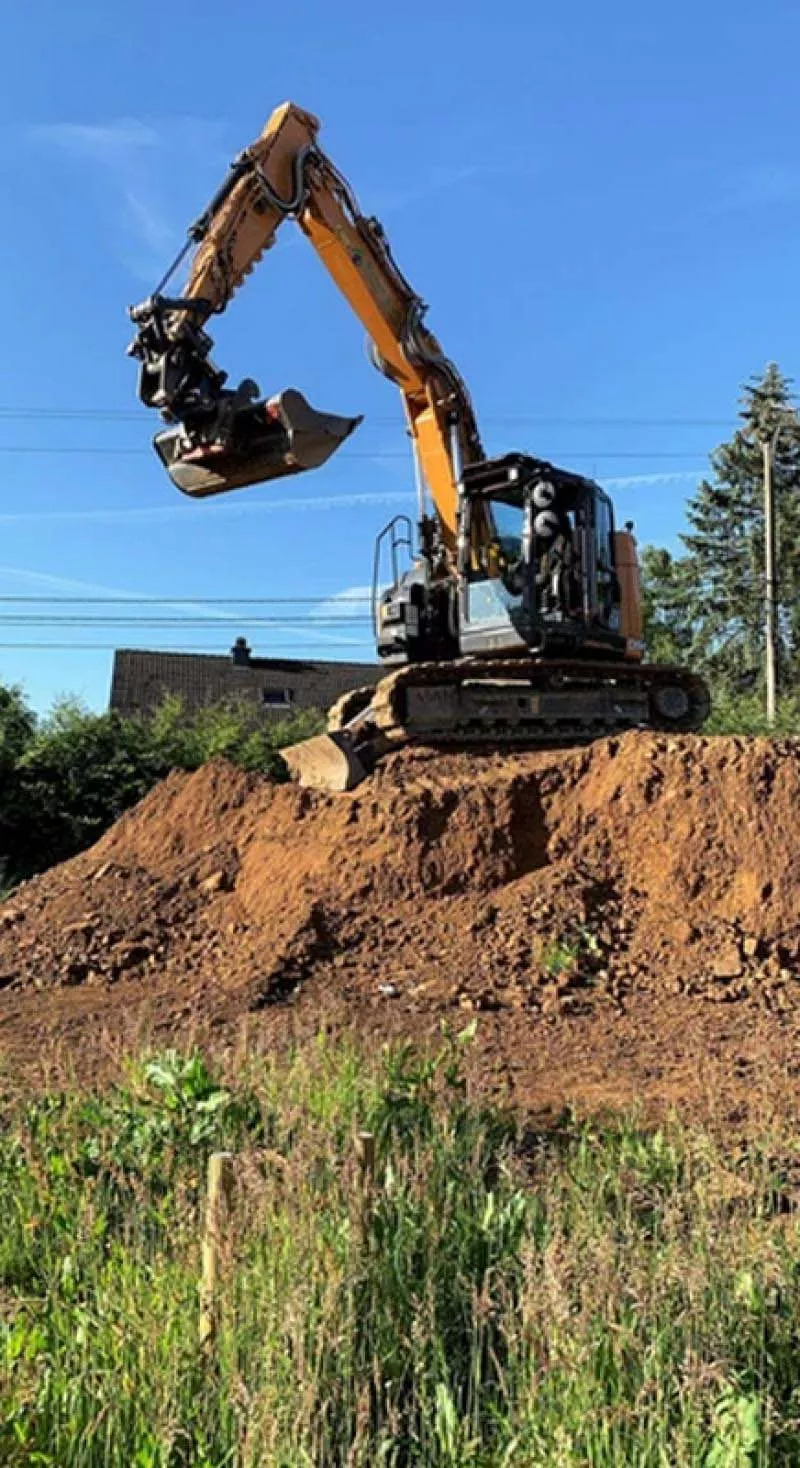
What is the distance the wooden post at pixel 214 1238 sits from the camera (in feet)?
8.25

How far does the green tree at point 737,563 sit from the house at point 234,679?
39.1 feet

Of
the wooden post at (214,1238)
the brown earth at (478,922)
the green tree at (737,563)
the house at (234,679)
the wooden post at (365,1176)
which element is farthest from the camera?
the green tree at (737,563)

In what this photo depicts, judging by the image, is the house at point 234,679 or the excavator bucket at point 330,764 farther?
the house at point 234,679

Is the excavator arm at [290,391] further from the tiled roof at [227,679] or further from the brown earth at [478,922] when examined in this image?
the tiled roof at [227,679]

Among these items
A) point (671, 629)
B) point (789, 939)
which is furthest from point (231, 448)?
point (671, 629)

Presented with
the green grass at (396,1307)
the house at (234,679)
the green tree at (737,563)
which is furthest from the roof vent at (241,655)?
the green grass at (396,1307)

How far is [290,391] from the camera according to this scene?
8.65 meters

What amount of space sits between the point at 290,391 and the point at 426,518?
425 centimetres

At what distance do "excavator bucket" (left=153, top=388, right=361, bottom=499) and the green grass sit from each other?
6004mm

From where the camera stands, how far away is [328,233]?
11188mm

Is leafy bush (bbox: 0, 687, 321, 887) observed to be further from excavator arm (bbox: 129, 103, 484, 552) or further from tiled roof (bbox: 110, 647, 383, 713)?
tiled roof (bbox: 110, 647, 383, 713)

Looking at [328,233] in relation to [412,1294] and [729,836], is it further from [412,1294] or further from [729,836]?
[412,1294]

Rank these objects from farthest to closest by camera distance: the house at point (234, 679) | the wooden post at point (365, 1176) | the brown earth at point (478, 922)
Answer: the house at point (234, 679) → the brown earth at point (478, 922) → the wooden post at point (365, 1176)

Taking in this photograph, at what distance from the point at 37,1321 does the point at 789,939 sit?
17.7ft
